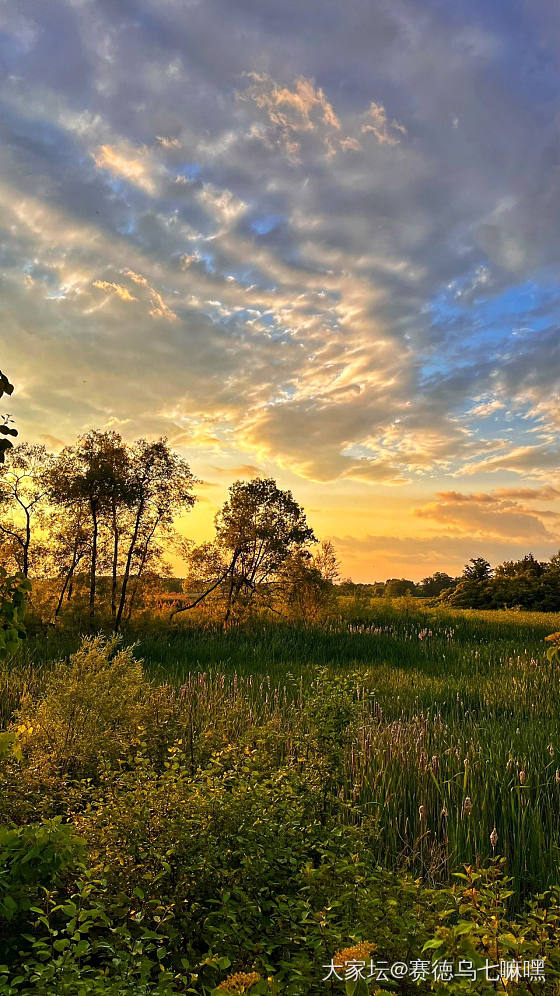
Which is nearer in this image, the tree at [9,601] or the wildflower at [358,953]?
the wildflower at [358,953]

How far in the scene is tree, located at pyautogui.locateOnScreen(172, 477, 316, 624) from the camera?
737 inches

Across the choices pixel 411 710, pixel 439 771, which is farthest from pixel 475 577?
pixel 439 771

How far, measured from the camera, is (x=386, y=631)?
16.5m

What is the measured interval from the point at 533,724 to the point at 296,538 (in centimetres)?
1225

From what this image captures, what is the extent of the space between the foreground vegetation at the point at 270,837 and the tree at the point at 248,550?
957 centimetres

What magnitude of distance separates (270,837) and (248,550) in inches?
614

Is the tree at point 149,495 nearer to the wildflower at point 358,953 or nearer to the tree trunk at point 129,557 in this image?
the tree trunk at point 129,557

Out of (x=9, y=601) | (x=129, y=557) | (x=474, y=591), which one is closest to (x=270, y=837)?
(x=9, y=601)

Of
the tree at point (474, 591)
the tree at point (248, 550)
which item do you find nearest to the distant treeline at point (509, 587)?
the tree at point (474, 591)

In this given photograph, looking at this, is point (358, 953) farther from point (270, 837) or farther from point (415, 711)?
point (415, 711)

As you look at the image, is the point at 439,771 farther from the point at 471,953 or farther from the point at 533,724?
the point at 471,953

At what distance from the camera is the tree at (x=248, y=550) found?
1872cm

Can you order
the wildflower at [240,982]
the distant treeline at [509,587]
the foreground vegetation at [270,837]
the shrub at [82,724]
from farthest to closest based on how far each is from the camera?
the distant treeline at [509,587], the shrub at [82,724], the foreground vegetation at [270,837], the wildflower at [240,982]

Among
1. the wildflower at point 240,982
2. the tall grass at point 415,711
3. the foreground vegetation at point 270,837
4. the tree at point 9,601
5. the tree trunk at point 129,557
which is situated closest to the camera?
the wildflower at point 240,982
